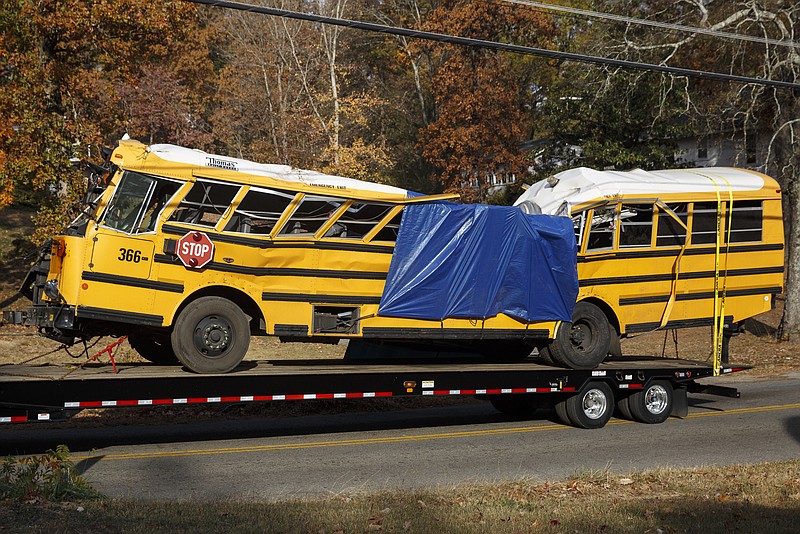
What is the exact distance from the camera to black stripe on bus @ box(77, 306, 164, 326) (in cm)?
1068

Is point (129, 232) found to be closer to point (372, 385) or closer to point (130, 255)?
point (130, 255)

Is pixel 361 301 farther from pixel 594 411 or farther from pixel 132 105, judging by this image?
pixel 132 105

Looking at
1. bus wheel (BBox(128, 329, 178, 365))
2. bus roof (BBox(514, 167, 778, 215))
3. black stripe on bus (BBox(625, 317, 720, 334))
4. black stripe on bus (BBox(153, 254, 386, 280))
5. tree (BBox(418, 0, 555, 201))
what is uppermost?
tree (BBox(418, 0, 555, 201))

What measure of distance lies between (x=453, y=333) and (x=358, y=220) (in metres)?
2.31

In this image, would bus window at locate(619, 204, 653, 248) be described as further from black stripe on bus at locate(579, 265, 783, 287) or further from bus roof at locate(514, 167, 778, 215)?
black stripe on bus at locate(579, 265, 783, 287)

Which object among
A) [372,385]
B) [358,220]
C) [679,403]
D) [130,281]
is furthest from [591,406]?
[130,281]

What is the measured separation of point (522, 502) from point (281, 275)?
485 cm

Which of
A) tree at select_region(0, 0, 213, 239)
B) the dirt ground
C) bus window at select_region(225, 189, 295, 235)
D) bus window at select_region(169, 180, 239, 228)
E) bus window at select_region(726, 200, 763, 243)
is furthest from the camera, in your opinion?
tree at select_region(0, 0, 213, 239)

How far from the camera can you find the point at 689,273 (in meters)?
15.1

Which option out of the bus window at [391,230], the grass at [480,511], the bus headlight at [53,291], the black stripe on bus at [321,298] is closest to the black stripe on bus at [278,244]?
the bus window at [391,230]

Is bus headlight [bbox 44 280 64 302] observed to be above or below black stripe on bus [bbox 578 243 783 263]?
below

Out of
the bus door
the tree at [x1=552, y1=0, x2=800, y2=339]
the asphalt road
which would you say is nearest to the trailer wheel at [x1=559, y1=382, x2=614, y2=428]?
the asphalt road

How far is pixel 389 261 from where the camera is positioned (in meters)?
12.9

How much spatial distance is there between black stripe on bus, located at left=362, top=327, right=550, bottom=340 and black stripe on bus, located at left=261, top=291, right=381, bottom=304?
0.42m
